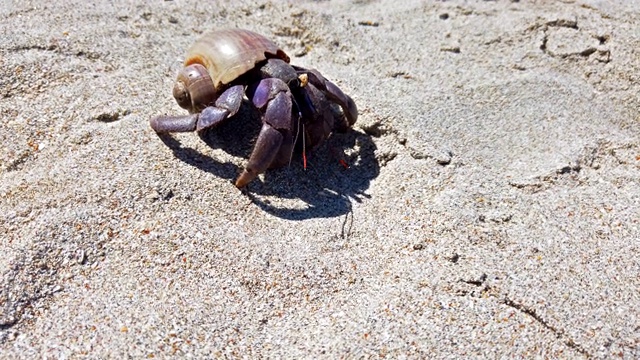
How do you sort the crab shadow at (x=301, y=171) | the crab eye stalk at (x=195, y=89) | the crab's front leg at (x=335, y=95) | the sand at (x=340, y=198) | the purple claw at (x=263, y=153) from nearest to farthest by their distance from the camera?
the sand at (x=340, y=198)
the purple claw at (x=263, y=153)
the crab shadow at (x=301, y=171)
the crab eye stalk at (x=195, y=89)
the crab's front leg at (x=335, y=95)

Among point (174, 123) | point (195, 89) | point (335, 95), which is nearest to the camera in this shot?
point (174, 123)

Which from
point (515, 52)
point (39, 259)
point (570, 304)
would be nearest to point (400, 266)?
point (570, 304)

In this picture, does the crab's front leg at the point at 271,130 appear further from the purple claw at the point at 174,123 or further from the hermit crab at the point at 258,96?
the purple claw at the point at 174,123

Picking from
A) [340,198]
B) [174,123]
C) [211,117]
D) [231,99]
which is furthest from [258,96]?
[340,198]

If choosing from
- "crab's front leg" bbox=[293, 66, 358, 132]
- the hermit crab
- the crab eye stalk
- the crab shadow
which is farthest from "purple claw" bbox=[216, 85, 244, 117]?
"crab's front leg" bbox=[293, 66, 358, 132]

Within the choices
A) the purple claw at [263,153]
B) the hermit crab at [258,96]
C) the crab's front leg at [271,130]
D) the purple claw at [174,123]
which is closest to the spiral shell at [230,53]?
the hermit crab at [258,96]

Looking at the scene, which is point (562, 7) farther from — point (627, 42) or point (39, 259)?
point (39, 259)

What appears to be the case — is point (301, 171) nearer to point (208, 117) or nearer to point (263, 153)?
point (263, 153)
